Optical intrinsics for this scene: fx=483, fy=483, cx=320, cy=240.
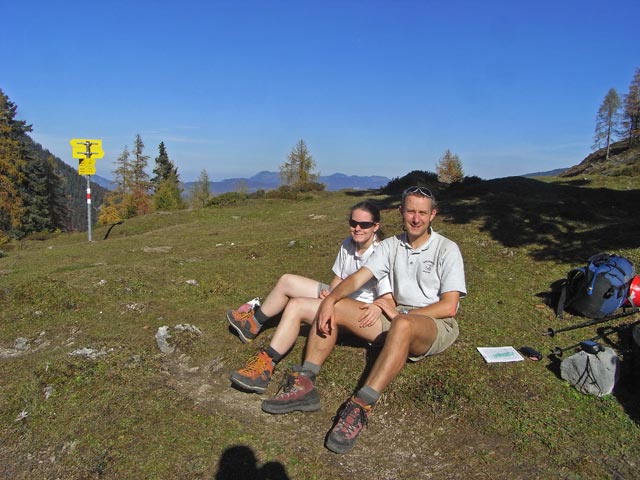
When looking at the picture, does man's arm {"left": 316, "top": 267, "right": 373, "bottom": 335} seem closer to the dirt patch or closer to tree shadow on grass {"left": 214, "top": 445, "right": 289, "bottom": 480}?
the dirt patch

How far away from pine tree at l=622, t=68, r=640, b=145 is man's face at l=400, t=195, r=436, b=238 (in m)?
81.4

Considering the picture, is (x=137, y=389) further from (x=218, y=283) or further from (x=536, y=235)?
(x=536, y=235)

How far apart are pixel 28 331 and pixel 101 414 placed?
11.0ft

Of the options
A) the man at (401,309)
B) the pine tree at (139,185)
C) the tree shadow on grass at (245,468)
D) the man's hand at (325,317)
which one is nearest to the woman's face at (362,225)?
the man at (401,309)

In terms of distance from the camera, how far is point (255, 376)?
491 centimetres

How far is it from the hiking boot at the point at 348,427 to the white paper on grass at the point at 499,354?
1.77 metres

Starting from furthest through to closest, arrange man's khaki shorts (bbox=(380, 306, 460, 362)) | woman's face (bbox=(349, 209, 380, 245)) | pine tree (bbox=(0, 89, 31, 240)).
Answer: pine tree (bbox=(0, 89, 31, 240))
woman's face (bbox=(349, 209, 380, 245))
man's khaki shorts (bbox=(380, 306, 460, 362))

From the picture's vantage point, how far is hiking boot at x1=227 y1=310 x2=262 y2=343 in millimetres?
6055

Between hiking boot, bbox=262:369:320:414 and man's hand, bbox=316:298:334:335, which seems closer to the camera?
hiking boot, bbox=262:369:320:414

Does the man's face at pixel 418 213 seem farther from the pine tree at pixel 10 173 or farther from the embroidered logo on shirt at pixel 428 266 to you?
the pine tree at pixel 10 173

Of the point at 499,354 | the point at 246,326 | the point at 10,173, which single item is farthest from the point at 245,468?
the point at 10,173

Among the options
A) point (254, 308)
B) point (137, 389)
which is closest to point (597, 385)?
point (254, 308)

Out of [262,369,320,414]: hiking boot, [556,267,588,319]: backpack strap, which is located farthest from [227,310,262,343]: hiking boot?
[556,267,588,319]: backpack strap

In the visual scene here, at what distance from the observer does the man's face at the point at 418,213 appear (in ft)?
16.1
